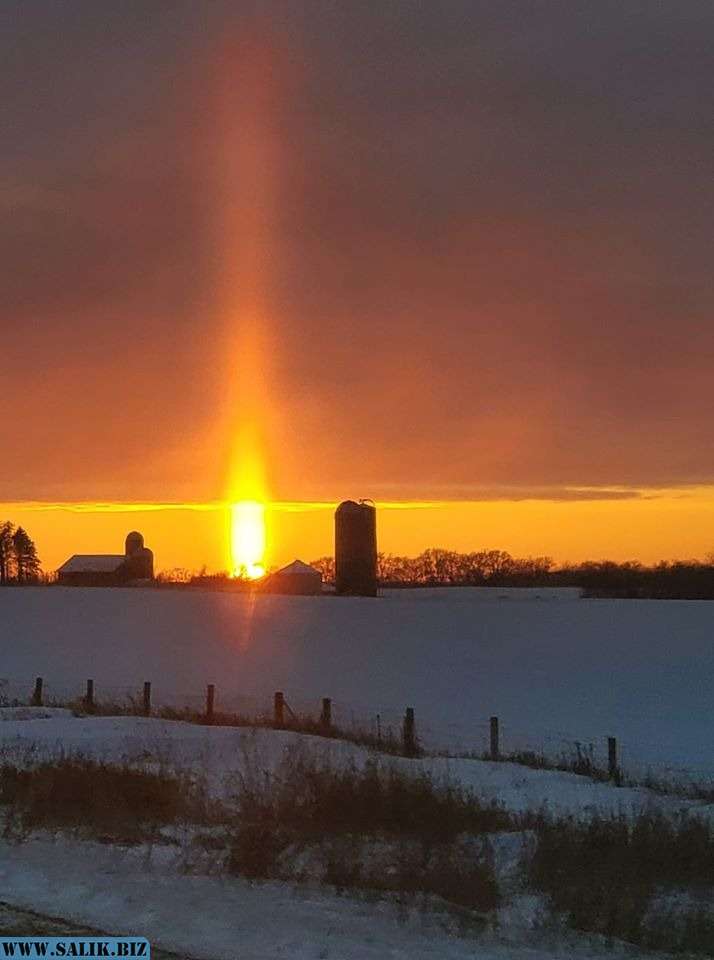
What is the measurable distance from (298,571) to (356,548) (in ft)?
104

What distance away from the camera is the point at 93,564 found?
15950 centimetres

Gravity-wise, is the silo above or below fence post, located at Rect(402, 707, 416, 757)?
above

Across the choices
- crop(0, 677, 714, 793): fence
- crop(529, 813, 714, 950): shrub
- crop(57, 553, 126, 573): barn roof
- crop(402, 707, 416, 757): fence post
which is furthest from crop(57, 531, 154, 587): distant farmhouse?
crop(529, 813, 714, 950): shrub

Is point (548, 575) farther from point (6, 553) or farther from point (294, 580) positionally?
point (6, 553)

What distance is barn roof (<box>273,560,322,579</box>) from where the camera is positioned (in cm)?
13838

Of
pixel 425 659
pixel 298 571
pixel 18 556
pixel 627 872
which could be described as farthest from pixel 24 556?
pixel 627 872

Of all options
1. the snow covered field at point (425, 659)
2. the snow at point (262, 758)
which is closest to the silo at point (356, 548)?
the snow covered field at point (425, 659)

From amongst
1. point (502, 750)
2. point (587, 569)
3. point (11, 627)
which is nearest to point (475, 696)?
point (502, 750)

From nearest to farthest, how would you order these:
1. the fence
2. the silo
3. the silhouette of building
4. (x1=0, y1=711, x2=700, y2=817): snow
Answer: (x1=0, y1=711, x2=700, y2=817): snow
the fence
the silo
the silhouette of building

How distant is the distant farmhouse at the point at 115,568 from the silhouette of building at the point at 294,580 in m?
22.2

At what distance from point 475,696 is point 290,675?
10182 millimetres

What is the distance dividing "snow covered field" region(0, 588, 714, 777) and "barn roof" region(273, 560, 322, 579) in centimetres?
3623

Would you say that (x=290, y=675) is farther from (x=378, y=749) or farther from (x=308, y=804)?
(x=308, y=804)

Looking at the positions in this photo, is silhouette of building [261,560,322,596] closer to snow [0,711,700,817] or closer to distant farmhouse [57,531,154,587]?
distant farmhouse [57,531,154,587]
